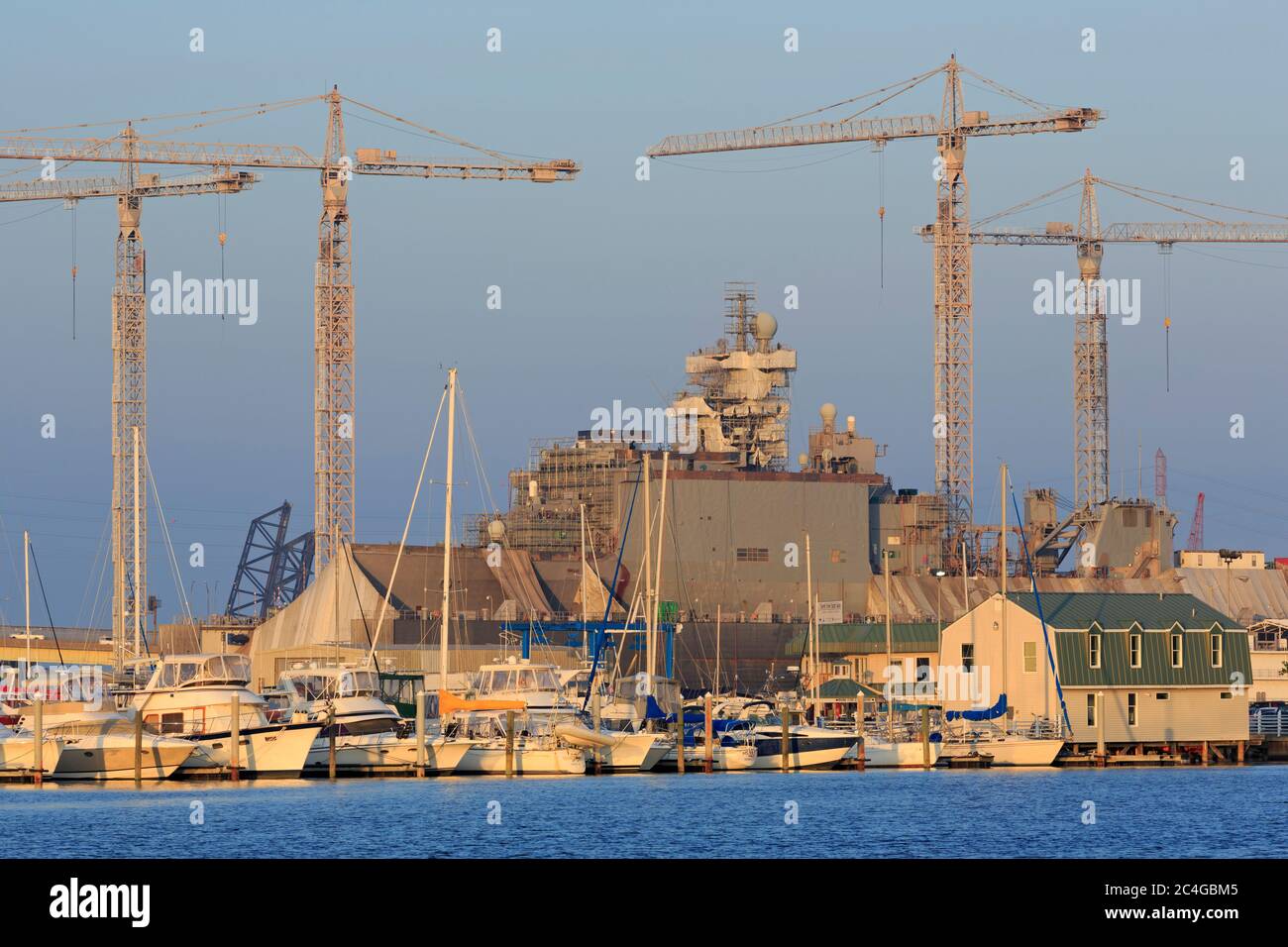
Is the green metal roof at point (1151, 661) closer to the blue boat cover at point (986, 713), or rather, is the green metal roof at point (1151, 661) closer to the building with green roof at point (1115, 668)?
the building with green roof at point (1115, 668)

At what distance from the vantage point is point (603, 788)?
74.5 m

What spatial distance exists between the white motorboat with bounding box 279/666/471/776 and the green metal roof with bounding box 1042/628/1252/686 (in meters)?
28.6

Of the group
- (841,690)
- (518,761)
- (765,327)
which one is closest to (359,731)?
(518,761)

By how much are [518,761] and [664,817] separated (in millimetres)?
18200

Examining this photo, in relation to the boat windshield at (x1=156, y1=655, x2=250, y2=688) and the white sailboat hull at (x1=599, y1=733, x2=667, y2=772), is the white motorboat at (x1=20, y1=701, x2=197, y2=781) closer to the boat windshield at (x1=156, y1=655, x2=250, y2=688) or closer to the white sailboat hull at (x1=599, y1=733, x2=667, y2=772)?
the boat windshield at (x1=156, y1=655, x2=250, y2=688)

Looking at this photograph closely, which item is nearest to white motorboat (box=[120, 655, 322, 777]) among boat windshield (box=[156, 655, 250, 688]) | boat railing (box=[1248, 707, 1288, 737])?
boat windshield (box=[156, 655, 250, 688])

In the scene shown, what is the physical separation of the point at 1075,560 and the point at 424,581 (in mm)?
63597

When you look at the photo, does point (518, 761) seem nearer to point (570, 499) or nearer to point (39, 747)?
point (39, 747)

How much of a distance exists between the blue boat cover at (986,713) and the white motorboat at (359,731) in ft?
79.2

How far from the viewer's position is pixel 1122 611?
93.2 m

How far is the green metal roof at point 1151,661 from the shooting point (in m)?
90.5
